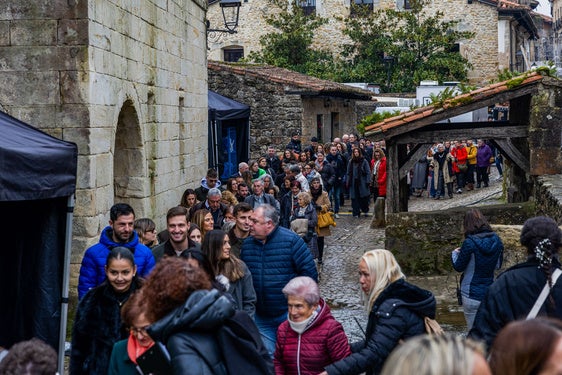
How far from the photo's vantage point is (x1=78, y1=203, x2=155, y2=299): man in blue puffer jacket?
7.18 metres

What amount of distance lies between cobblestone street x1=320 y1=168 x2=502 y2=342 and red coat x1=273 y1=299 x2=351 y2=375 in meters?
1.10

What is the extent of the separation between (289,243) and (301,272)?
241 mm

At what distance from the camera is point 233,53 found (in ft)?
134

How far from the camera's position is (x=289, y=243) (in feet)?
24.7

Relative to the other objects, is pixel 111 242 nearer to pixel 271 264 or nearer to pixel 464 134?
pixel 271 264

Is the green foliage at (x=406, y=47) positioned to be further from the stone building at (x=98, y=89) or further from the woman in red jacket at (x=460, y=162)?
the stone building at (x=98, y=89)

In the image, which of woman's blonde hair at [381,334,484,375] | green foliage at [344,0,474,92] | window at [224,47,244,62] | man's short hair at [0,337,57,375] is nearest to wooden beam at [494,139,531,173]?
man's short hair at [0,337,57,375]

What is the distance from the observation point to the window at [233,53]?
40694mm

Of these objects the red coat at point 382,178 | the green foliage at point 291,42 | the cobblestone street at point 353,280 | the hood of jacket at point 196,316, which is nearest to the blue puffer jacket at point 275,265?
the cobblestone street at point 353,280

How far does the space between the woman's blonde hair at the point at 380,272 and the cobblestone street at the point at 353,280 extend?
1.49 metres

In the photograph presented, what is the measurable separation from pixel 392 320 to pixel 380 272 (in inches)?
11.2

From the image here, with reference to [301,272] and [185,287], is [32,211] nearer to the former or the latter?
[301,272]

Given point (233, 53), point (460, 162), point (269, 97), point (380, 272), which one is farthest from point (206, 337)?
point (233, 53)

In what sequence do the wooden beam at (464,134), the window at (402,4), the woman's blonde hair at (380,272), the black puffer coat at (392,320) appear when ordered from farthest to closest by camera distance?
1. the window at (402,4)
2. the wooden beam at (464,134)
3. the woman's blonde hair at (380,272)
4. the black puffer coat at (392,320)
